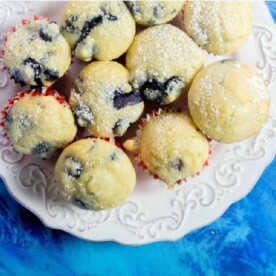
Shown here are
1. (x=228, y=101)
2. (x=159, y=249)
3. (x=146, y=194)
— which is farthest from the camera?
(x=159, y=249)

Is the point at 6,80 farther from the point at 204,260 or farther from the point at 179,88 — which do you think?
the point at 204,260

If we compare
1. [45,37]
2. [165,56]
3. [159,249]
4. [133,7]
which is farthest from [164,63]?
[159,249]

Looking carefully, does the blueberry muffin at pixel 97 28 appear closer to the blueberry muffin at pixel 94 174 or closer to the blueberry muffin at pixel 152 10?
the blueberry muffin at pixel 152 10

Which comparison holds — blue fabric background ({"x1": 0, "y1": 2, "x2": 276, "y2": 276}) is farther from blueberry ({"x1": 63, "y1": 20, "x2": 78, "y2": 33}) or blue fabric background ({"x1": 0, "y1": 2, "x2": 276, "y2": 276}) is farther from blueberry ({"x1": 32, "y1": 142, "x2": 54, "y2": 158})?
blueberry ({"x1": 63, "y1": 20, "x2": 78, "y2": 33})

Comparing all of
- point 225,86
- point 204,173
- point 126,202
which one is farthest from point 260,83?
point 126,202

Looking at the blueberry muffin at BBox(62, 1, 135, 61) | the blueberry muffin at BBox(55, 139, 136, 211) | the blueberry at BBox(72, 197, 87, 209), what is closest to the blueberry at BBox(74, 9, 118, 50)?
the blueberry muffin at BBox(62, 1, 135, 61)

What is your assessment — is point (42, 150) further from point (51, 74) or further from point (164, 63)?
point (164, 63)

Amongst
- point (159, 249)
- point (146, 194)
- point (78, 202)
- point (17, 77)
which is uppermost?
point (17, 77)

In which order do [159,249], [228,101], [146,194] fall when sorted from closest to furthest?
[228,101] < [146,194] < [159,249]
